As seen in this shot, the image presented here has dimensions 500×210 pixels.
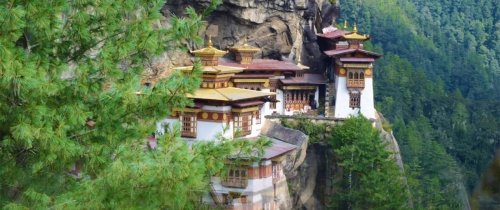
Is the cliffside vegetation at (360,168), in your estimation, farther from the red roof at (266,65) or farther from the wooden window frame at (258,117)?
the wooden window frame at (258,117)

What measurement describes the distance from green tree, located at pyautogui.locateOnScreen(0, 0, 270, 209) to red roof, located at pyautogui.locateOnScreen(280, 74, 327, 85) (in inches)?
781

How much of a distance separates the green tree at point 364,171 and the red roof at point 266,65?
3185 mm

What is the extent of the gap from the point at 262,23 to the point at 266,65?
188cm

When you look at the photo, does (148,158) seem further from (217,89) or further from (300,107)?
(300,107)

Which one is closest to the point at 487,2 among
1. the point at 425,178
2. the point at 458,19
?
the point at 458,19

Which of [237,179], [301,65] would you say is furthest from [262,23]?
[237,179]

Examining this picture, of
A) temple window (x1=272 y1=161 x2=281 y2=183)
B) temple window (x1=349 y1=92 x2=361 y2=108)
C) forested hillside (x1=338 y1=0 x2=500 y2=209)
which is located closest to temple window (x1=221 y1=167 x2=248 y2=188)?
temple window (x1=272 y1=161 x2=281 y2=183)

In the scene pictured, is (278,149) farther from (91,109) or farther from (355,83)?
(91,109)

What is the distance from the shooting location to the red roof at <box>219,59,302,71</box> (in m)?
28.5

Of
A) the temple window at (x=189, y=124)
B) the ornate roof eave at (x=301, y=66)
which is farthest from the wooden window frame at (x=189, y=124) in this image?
the ornate roof eave at (x=301, y=66)

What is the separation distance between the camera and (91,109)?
9648 millimetres

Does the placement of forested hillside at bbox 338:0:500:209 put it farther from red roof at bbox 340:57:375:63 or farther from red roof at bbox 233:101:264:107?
red roof at bbox 233:101:264:107

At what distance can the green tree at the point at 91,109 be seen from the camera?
8516mm

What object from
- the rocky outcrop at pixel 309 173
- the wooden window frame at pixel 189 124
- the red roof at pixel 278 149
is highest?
the wooden window frame at pixel 189 124
